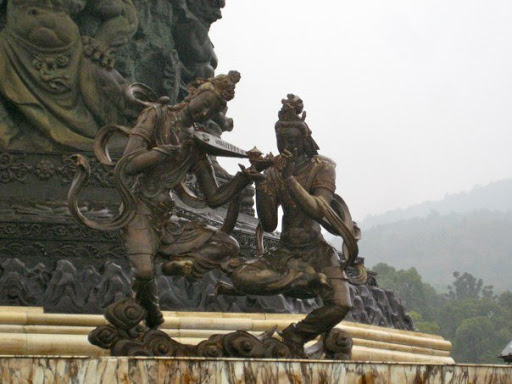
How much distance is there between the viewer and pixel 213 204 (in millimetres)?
8344

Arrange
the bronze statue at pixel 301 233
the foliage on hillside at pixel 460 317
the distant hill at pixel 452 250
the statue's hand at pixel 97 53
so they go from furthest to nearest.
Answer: the distant hill at pixel 452 250 < the foliage on hillside at pixel 460 317 < the statue's hand at pixel 97 53 < the bronze statue at pixel 301 233

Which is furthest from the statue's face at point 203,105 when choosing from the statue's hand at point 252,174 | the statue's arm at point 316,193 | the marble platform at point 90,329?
the marble platform at point 90,329

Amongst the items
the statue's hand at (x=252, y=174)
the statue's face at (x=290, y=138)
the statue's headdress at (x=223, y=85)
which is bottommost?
the statue's hand at (x=252, y=174)

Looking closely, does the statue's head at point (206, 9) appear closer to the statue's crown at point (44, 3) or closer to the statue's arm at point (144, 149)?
the statue's crown at point (44, 3)

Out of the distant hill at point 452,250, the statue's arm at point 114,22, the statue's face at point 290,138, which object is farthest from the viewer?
the distant hill at point 452,250

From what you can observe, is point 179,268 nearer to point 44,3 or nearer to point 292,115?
point 292,115

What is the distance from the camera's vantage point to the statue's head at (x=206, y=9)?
538 inches

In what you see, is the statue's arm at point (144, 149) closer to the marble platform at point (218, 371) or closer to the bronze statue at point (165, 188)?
the bronze statue at point (165, 188)

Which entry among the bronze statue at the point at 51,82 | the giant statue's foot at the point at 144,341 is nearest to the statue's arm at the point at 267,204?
the giant statue's foot at the point at 144,341

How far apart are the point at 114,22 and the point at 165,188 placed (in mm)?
4240

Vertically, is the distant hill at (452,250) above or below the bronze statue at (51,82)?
above

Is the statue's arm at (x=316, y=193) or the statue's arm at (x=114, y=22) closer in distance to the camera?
the statue's arm at (x=316, y=193)

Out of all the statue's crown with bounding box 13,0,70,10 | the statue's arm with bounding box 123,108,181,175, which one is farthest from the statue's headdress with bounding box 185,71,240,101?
the statue's crown with bounding box 13,0,70,10

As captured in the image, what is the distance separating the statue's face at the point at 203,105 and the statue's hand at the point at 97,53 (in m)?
3.44
